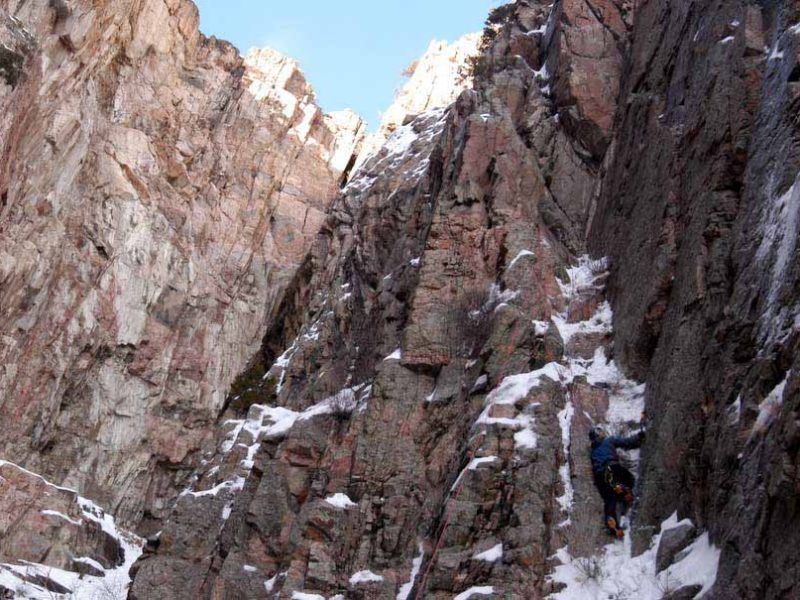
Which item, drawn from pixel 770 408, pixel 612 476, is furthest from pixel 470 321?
pixel 770 408

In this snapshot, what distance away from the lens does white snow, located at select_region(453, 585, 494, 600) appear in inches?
598

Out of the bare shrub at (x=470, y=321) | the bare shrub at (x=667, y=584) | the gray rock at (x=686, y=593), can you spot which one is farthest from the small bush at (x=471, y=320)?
the gray rock at (x=686, y=593)

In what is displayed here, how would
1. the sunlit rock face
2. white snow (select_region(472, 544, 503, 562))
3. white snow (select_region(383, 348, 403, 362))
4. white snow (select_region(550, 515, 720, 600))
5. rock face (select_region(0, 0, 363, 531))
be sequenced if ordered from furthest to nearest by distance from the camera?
the sunlit rock face → rock face (select_region(0, 0, 363, 531)) → white snow (select_region(383, 348, 403, 362)) → white snow (select_region(472, 544, 503, 562)) → white snow (select_region(550, 515, 720, 600))

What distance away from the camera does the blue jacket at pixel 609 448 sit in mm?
16484

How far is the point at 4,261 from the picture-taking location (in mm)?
37094

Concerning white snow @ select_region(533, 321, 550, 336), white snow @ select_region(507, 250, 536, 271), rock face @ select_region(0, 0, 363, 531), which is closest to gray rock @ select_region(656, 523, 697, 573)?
white snow @ select_region(533, 321, 550, 336)

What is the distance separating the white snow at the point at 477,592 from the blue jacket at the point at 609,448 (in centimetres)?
284

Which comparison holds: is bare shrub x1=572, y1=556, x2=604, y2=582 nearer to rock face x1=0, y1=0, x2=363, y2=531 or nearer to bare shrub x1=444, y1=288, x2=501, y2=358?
bare shrub x1=444, y1=288, x2=501, y2=358

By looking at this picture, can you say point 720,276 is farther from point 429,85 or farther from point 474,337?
point 429,85

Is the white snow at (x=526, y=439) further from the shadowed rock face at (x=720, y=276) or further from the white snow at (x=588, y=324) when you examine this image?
the white snow at (x=588, y=324)

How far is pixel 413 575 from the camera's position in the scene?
17.5 m

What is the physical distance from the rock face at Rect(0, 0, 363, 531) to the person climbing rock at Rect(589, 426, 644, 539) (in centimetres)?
2508

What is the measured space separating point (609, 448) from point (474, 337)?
4.77m

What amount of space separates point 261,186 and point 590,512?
39.2 m
